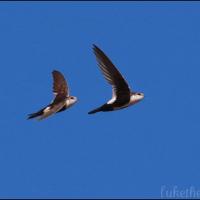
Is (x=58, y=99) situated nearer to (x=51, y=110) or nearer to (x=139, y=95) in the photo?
(x=51, y=110)

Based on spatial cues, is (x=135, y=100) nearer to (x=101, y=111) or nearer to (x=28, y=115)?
(x=101, y=111)

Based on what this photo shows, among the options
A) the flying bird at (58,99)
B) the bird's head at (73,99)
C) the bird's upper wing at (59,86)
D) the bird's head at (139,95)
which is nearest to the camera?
the bird's head at (139,95)

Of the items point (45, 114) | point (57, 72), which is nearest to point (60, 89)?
point (57, 72)

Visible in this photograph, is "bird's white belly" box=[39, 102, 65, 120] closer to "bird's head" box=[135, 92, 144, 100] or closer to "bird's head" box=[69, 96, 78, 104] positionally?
"bird's head" box=[69, 96, 78, 104]

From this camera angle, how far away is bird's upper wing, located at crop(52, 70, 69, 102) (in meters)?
22.9

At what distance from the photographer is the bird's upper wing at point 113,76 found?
1991 cm

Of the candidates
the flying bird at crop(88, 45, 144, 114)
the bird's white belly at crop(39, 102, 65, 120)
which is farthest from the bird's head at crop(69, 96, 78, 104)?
the flying bird at crop(88, 45, 144, 114)

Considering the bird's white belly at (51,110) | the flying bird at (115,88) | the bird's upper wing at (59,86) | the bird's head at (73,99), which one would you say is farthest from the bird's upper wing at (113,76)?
the bird's upper wing at (59,86)

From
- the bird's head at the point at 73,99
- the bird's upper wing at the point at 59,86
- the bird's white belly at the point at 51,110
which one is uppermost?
the bird's upper wing at the point at 59,86

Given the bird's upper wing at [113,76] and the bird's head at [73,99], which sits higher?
the bird's upper wing at [113,76]

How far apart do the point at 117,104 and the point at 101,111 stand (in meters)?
0.38

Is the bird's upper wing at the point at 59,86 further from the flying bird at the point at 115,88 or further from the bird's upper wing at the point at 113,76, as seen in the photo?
the bird's upper wing at the point at 113,76

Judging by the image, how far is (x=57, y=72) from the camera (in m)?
23.4

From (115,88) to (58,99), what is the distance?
8.36 feet
